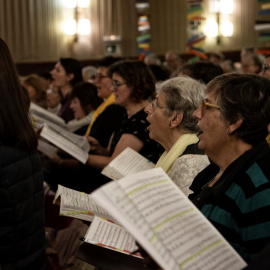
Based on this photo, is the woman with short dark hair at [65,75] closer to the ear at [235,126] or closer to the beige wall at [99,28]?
the ear at [235,126]

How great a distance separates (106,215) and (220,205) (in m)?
0.65

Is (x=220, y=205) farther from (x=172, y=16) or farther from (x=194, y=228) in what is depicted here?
(x=172, y=16)

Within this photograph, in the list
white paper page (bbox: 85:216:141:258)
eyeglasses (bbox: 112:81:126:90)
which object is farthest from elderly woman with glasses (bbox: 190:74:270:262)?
eyeglasses (bbox: 112:81:126:90)

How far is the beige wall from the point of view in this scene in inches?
473

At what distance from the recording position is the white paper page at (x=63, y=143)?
363 centimetres

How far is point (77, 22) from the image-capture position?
522 inches

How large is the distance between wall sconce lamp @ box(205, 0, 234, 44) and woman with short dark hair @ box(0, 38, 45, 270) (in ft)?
43.4

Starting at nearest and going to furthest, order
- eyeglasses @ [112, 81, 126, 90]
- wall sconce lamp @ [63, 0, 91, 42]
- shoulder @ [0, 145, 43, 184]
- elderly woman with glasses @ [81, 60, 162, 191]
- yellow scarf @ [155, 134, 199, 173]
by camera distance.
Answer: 1. shoulder @ [0, 145, 43, 184]
2. yellow scarf @ [155, 134, 199, 173]
3. elderly woman with glasses @ [81, 60, 162, 191]
4. eyeglasses @ [112, 81, 126, 90]
5. wall sconce lamp @ [63, 0, 91, 42]

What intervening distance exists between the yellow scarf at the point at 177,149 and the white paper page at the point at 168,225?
119cm

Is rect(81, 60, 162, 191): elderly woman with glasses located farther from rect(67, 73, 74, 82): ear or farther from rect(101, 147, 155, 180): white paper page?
rect(67, 73, 74, 82): ear

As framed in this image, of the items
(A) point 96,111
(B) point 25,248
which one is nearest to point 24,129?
(B) point 25,248

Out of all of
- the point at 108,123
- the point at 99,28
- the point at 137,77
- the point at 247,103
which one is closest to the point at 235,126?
the point at 247,103

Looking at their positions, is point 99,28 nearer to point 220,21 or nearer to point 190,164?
point 220,21

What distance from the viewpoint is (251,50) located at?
955 centimetres
